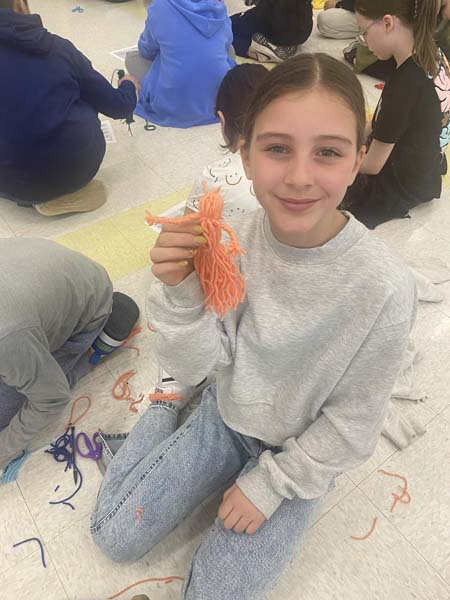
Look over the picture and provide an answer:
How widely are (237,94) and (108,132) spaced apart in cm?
134

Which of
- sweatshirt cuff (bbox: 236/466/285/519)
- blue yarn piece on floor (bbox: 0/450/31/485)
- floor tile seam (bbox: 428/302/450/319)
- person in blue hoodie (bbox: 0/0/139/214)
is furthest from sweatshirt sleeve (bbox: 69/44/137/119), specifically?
sweatshirt cuff (bbox: 236/466/285/519)

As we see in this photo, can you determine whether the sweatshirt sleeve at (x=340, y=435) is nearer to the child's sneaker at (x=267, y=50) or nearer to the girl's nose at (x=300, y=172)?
the girl's nose at (x=300, y=172)

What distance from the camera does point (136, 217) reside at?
6.81 ft

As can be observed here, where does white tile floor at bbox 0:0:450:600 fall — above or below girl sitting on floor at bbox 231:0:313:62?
below

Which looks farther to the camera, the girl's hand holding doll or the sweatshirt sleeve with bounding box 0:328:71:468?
the sweatshirt sleeve with bounding box 0:328:71:468

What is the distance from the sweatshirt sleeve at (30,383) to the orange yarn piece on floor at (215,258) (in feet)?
1.79

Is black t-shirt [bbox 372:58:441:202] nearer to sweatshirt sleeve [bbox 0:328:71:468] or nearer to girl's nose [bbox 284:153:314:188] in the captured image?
girl's nose [bbox 284:153:314:188]

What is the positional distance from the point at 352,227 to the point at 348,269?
0.07m

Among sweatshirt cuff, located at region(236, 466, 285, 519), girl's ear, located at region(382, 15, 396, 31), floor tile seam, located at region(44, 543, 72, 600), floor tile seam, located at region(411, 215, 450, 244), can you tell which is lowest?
floor tile seam, located at region(44, 543, 72, 600)

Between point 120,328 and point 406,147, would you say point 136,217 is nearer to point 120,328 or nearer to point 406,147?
point 120,328

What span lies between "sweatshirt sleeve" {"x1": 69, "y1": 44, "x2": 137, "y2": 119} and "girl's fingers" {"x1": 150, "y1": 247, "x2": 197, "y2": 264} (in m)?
1.59

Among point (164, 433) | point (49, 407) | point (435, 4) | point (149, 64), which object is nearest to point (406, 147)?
point (435, 4)

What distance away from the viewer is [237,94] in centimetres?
139

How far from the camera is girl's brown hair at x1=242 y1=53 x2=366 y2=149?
663 millimetres
